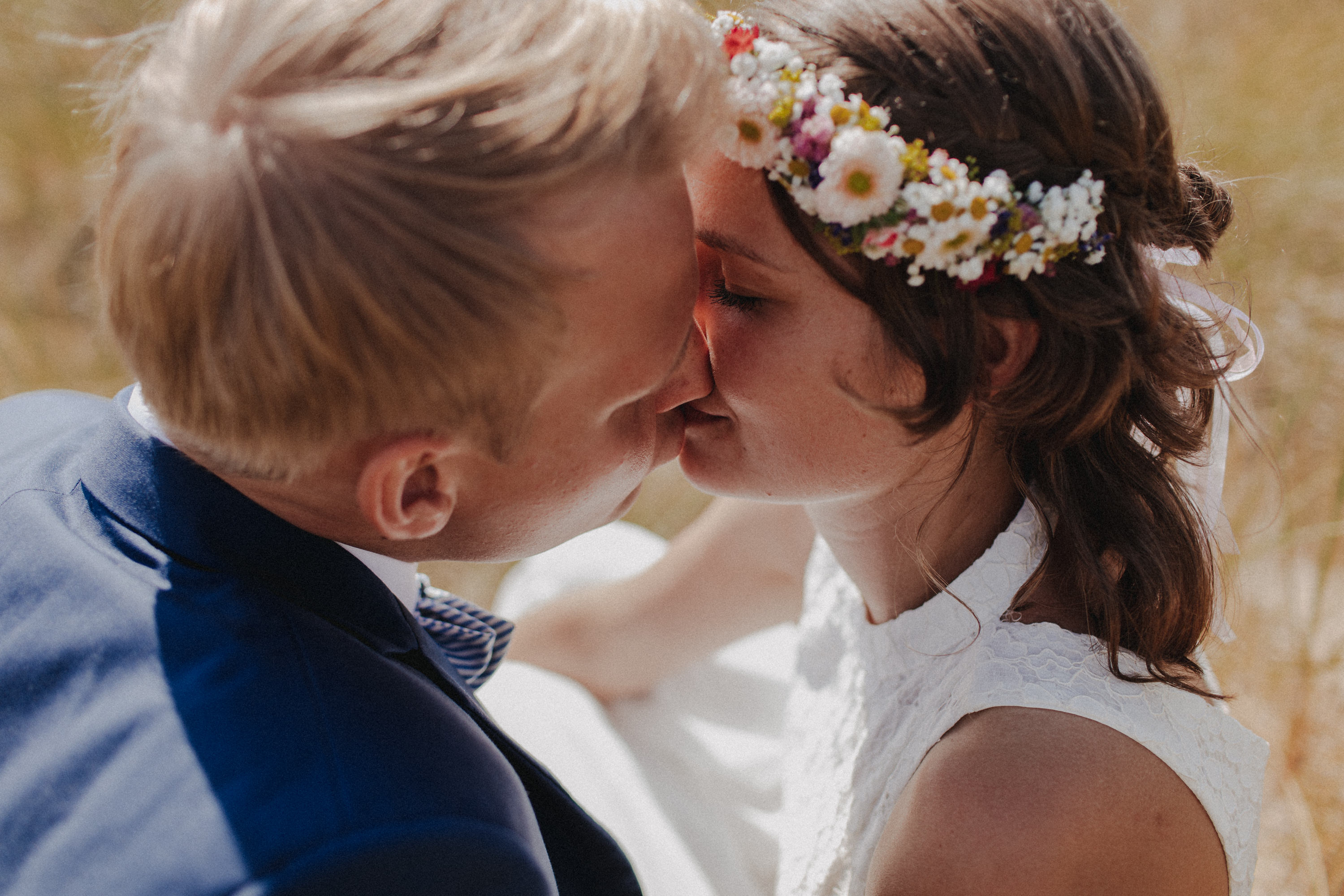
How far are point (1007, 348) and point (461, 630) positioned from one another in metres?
1.25

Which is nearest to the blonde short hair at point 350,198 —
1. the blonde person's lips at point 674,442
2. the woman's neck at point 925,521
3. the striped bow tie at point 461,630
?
the blonde person's lips at point 674,442

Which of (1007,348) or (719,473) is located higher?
(1007,348)

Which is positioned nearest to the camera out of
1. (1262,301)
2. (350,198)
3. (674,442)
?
(350,198)

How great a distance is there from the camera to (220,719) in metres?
1.26

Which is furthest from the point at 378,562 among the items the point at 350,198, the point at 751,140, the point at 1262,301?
the point at 1262,301

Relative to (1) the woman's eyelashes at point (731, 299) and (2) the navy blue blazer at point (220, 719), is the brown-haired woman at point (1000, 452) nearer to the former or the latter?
(1) the woman's eyelashes at point (731, 299)

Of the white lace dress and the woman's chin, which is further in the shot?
the woman's chin

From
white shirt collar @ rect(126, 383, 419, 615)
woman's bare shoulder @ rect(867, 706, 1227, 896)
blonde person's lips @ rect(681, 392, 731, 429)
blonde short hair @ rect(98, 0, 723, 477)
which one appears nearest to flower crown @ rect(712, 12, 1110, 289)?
blonde short hair @ rect(98, 0, 723, 477)

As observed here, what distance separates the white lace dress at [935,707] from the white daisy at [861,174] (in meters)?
0.82

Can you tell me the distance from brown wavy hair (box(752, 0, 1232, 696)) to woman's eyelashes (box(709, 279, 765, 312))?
16cm

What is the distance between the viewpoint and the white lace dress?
70.0 inches

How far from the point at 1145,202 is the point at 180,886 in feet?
6.06

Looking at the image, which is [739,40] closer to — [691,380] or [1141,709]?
[691,380]

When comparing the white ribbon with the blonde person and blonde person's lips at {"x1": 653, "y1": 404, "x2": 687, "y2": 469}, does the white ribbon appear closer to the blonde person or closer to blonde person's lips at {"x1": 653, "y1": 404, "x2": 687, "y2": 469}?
blonde person's lips at {"x1": 653, "y1": 404, "x2": 687, "y2": 469}
